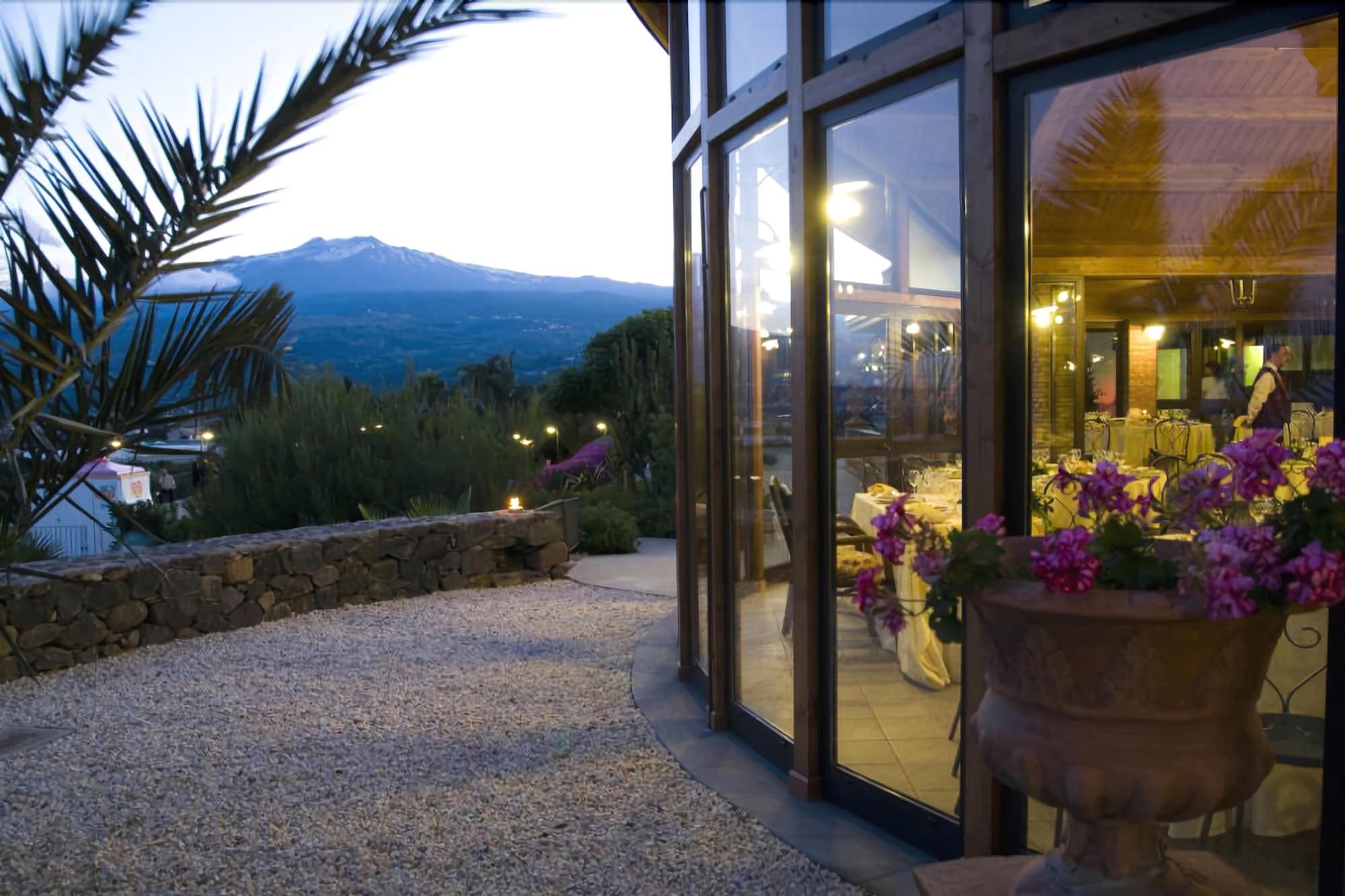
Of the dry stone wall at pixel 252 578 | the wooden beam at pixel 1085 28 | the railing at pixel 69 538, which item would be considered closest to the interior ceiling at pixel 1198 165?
the wooden beam at pixel 1085 28

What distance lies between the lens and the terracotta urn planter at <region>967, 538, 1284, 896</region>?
Answer: 1.70 metres

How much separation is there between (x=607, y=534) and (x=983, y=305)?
7.32 meters

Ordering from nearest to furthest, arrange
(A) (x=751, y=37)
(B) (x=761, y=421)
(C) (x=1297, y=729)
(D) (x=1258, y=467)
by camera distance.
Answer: (D) (x=1258, y=467), (C) (x=1297, y=729), (A) (x=751, y=37), (B) (x=761, y=421)

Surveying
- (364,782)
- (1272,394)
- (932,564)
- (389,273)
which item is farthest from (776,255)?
(389,273)

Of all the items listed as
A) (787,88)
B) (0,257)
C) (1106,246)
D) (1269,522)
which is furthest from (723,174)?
(1269,522)

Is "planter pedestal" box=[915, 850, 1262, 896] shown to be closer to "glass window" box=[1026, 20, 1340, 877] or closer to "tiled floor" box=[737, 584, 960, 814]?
"glass window" box=[1026, 20, 1340, 877]

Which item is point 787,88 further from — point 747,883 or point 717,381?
point 747,883

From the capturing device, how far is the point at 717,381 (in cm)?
431

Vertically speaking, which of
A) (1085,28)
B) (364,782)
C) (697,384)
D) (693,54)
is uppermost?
(693,54)

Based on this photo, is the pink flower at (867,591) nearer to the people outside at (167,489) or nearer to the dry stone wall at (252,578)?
the dry stone wall at (252,578)

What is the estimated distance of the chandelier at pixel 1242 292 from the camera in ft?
7.94

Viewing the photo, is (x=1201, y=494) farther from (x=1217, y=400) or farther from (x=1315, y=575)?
(x=1217, y=400)

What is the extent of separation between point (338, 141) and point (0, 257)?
992mm

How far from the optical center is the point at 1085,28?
2.45 m
